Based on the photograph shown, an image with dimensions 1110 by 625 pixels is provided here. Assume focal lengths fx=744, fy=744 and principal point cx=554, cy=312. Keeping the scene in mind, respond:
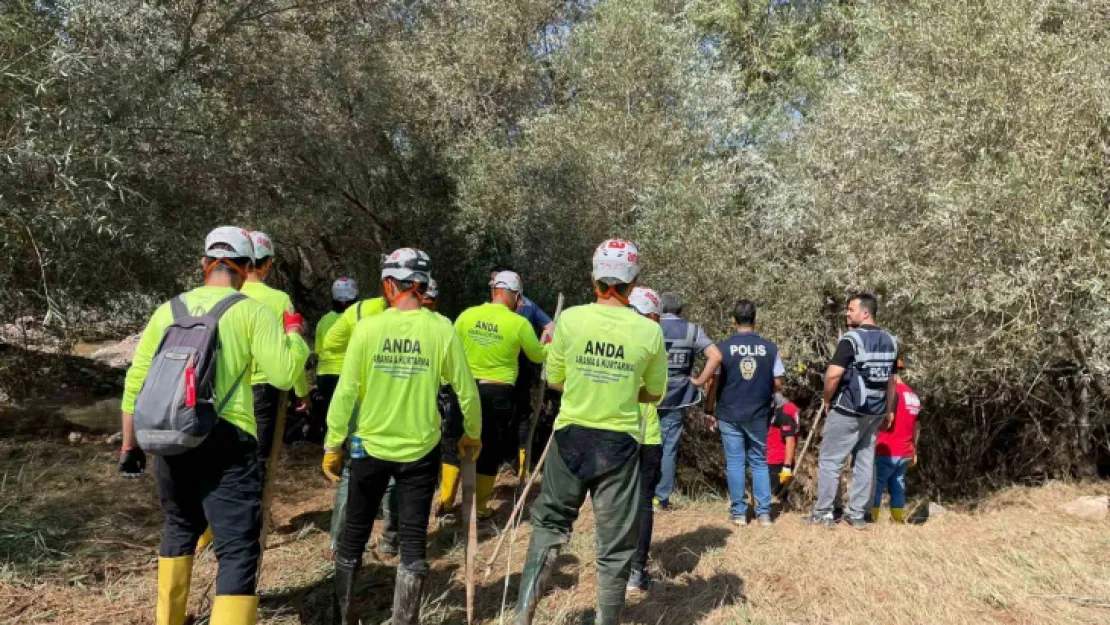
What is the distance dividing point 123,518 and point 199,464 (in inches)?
135

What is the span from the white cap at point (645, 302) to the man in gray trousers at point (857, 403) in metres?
1.77

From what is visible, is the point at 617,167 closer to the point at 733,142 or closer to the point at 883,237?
the point at 733,142

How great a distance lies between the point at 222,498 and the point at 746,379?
164 inches

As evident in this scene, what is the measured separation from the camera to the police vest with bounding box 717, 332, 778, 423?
6.15 m

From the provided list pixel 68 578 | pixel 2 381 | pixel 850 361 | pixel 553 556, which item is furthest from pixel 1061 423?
pixel 2 381

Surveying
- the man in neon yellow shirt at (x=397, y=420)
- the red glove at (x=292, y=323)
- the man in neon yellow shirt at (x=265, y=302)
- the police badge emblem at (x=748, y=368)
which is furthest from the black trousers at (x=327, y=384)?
the police badge emblem at (x=748, y=368)

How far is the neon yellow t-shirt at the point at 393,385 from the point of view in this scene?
3852 mm

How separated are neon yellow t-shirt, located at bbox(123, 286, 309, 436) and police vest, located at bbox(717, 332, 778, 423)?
381cm

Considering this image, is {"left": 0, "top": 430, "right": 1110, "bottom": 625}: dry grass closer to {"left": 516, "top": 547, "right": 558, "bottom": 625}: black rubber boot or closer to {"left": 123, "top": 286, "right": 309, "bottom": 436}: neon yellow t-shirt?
{"left": 516, "top": 547, "right": 558, "bottom": 625}: black rubber boot

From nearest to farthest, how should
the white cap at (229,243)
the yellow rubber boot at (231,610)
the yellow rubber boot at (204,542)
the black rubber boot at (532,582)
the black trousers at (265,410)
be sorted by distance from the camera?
the yellow rubber boot at (231,610)
the white cap at (229,243)
the black rubber boot at (532,582)
the black trousers at (265,410)
the yellow rubber boot at (204,542)

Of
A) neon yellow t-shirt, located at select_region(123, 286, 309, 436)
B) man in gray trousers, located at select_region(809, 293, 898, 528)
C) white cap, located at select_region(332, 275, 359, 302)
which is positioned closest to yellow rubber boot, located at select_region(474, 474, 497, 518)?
white cap, located at select_region(332, 275, 359, 302)

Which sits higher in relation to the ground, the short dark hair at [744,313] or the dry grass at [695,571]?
the short dark hair at [744,313]

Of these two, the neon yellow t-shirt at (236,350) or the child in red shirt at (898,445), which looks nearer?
the neon yellow t-shirt at (236,350)

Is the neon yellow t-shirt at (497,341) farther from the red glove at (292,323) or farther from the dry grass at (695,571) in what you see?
the red glove at (292,323)
